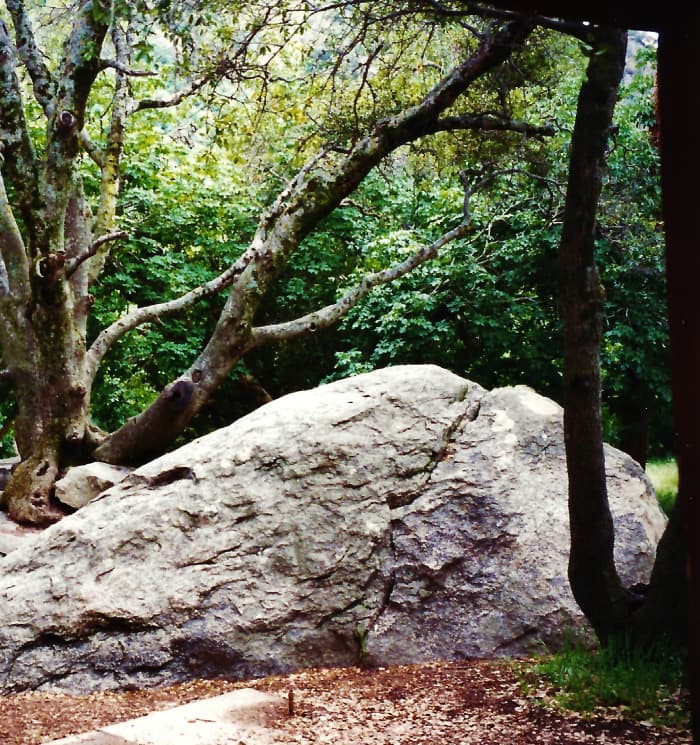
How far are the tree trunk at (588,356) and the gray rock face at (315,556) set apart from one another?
108 centimetres

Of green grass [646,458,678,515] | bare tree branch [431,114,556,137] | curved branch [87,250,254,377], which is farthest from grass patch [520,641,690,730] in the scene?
curved branch [87,250,254,377]

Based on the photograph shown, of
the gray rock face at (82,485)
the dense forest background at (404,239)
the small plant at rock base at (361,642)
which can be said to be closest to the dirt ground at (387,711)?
the small plant at rock base at (361,642)

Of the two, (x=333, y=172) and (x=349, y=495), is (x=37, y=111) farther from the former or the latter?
(x=349, y=495)

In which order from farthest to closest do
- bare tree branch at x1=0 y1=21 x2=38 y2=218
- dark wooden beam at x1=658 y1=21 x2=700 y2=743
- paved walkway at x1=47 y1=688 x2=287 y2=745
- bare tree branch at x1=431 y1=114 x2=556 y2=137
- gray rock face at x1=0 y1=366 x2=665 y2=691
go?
1. bare tree branch at x1=0 y1=21 x2=38 y2=218
2. bare tree branch at x1=431 y1=114 x2=556 y2=137
3. gray rock face at x1=0 y1=366 x2=665 y2=691
4. paved walkway at x1=47 y1=688 x2=287 y2=745
5. dark wooden beam at x1=658 y1=21 x2=700 y2=743

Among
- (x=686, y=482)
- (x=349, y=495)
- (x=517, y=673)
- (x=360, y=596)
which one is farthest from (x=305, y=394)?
(x=686, y=482)

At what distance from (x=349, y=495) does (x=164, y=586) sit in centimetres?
134

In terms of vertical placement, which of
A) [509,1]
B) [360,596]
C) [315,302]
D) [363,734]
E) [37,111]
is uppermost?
[37,111]

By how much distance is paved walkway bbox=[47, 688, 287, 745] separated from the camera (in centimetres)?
383

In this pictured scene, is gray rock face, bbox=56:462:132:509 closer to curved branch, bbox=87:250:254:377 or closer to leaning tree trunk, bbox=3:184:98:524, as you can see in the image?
leaning tree trunk, bbox=3:184:98:524

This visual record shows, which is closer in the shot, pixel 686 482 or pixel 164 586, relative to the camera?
pixel 686 482

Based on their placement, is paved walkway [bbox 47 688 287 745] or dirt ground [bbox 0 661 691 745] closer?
dirt ground [bbox 0 661 691 745]

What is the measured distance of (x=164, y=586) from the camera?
528 cm

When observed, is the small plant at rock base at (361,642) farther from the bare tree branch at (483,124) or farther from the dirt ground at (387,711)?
the bare tree branch at (483,124)

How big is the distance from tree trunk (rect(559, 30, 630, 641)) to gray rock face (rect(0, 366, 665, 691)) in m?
1.08
